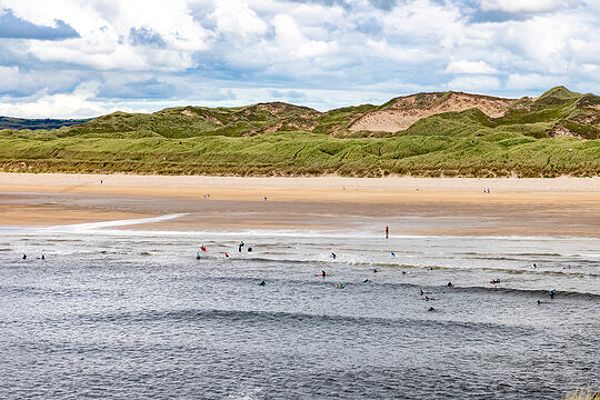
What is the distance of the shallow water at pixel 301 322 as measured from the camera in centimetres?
1791

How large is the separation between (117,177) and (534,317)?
94.8 meters

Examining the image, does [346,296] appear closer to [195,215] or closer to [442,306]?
[442,306]

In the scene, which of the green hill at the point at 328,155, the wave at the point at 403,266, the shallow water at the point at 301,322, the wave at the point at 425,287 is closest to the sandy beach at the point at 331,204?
the shallow water at the point at 301,322

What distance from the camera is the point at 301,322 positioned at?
76.5 ft

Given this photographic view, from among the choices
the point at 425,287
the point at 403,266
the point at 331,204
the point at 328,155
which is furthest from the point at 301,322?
the point at 328,155

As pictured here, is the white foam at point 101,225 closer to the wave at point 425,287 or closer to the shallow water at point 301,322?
the shallow water at point 301,322

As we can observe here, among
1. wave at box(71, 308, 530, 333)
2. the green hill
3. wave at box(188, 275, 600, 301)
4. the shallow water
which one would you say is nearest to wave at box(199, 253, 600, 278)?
the shallow water

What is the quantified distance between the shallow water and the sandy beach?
32.7 ft

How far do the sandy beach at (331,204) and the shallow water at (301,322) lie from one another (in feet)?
32.7

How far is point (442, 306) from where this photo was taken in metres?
25.2

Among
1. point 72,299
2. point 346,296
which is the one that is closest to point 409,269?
point 346,296

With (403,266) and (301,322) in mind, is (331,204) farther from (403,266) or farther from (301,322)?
(301,322)

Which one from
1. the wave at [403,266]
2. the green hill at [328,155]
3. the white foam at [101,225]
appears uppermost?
the green hill at [328,155]

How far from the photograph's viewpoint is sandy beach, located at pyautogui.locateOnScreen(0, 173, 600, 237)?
47.3 meters
